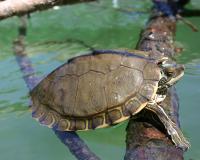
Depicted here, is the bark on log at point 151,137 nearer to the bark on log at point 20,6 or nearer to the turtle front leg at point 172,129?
the turtle front leg at point 172,129

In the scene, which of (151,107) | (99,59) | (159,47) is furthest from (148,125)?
(159,47)

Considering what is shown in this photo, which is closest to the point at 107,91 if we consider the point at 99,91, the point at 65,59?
the point at 99,91

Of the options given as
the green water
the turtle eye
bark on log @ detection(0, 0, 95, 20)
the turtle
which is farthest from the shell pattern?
bark on log @ detection(0, 0, 95, 20)

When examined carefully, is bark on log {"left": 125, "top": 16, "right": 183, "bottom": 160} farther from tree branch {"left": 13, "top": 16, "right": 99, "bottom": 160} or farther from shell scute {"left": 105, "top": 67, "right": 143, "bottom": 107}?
tree branch {"left": 13, "top": 16, "right": 99, "bottom": 160}

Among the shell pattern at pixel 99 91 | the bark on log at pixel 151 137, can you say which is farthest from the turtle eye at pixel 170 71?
the bark on log at pixel 151 137

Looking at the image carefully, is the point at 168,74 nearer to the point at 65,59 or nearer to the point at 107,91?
the point at 107,91

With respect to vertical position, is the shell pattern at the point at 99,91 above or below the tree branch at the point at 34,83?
above
